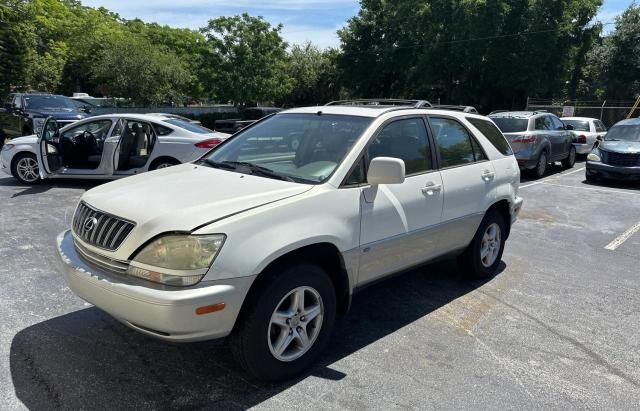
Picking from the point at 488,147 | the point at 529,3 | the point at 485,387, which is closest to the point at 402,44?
the point at 529,3

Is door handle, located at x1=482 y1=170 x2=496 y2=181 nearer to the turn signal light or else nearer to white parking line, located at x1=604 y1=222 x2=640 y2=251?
white parking line, located at x1=604 y1=222 x2=640 y2=251

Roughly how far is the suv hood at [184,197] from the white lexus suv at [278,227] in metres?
0.01

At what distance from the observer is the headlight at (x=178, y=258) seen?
108 inches

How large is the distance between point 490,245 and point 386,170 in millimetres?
2298

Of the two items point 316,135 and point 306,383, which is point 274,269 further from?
point 316,135

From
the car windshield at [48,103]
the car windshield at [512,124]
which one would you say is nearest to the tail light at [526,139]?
the car windshield at [512,124]

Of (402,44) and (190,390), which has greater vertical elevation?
(402,44)

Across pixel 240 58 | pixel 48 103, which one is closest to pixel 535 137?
pixel 48 103

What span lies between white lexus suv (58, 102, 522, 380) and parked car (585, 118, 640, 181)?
28.8 feet

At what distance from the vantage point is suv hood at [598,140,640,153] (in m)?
11.7

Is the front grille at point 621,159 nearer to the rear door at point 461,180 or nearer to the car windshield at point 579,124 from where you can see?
the car windshield at point 579,124

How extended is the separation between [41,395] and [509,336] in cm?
330

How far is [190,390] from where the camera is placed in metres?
3.08

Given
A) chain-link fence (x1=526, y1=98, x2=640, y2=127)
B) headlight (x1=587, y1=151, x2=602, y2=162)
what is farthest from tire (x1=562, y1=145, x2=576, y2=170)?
chain-link fence (x1=526, y1=98, x2=640, y2=127)
